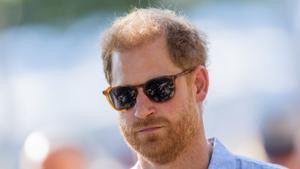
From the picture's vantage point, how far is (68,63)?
11.2 metres

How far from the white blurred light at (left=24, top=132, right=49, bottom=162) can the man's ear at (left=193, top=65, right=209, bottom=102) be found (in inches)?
96.3

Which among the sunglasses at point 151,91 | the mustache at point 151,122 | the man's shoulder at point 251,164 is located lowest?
the man's shoulder at point 251,164

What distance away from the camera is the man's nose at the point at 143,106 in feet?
13.3

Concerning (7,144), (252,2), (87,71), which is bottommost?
(7,144)

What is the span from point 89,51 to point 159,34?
672 centimetres

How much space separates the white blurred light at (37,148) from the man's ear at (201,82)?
8.02 feet

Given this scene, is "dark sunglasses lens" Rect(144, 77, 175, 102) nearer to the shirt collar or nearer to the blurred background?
the shirt collar

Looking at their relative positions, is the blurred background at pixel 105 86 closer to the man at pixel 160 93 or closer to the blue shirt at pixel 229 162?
the man at pixel 160 93

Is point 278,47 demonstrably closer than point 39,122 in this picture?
Yes

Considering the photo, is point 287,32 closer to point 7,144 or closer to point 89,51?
point 89,51

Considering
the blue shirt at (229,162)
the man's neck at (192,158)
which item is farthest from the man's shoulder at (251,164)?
the man's neck at (192,158)

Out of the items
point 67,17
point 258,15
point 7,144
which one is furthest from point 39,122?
point 67,17

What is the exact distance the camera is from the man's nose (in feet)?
13.3

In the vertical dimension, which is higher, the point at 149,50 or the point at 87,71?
the point at 149,50
